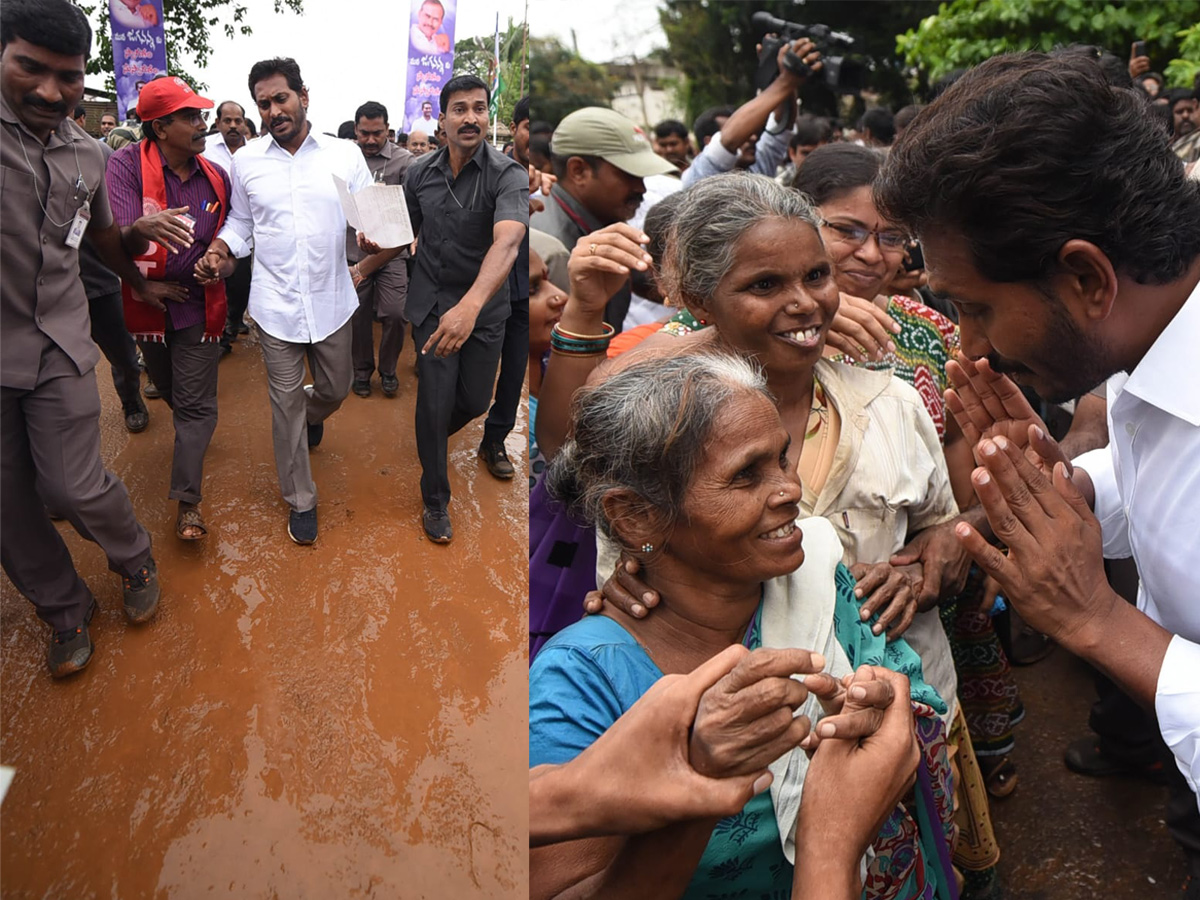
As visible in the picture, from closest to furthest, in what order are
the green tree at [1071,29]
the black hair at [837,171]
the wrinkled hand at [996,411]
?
the wrinkled hand at [996,411] → the black hair at [837,171] → the green tree at [1071,29]

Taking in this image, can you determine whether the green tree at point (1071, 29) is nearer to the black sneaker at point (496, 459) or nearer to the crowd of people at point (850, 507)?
the crowd of people at point (850, 507)

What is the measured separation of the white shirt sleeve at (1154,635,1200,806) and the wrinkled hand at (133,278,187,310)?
1.54m

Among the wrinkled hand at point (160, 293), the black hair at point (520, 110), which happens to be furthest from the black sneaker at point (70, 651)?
the black hair at point (520, 110)

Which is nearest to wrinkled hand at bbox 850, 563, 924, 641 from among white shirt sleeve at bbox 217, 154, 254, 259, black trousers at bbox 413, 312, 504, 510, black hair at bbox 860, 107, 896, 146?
black trousers at bbox 413, 312, 504, 510

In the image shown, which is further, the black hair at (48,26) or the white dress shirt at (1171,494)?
the white dress shirt at (1171,494)

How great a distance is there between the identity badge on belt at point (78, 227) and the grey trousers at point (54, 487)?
94 millimetres

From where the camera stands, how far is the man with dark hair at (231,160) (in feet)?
3.36

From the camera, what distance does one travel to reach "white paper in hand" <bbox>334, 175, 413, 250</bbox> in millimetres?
1167

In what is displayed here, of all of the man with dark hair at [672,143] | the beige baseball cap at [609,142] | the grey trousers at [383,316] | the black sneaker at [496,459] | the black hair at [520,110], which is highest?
the black hair at [520,110]

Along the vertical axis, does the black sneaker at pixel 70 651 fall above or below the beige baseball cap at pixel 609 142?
above

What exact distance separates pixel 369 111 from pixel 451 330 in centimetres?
29

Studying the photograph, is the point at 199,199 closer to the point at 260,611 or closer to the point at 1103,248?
the point at 260,611

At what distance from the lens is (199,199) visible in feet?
3.37

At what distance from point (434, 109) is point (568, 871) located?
102cm
